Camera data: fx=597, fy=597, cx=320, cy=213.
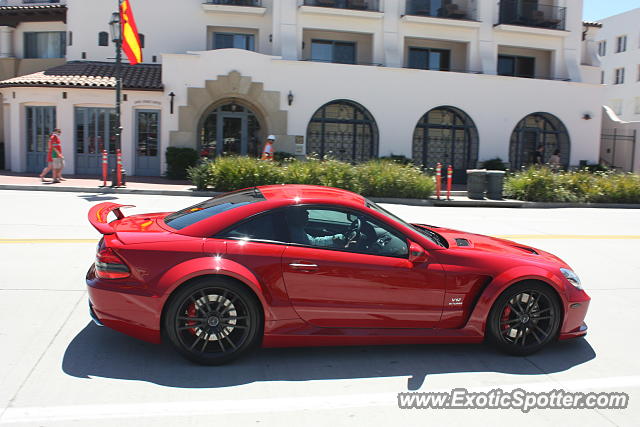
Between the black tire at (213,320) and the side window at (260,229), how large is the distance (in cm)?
41

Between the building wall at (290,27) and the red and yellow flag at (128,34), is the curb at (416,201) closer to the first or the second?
the red and yellow flag at (128,34)

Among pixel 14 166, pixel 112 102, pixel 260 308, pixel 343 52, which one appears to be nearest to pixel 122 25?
pixel 112 102

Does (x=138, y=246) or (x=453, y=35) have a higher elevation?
(x=453, y=35)

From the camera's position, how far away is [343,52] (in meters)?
26.4

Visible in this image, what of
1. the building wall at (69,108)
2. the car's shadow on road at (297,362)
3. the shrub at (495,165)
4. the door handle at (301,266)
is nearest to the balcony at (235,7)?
the building wall at (69,108)

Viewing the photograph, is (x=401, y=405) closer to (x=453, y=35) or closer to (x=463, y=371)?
(x=463, y=371)

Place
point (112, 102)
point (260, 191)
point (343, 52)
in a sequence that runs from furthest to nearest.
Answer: point (343, 52) → point (112, 102) → point (260, 191)

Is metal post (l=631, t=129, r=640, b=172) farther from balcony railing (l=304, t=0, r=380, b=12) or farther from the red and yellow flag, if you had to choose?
the red and yellow flag

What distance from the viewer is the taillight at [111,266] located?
450 centimetres

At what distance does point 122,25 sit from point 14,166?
8.84 m

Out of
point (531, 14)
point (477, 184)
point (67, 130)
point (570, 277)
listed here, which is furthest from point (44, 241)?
point (531, 14)

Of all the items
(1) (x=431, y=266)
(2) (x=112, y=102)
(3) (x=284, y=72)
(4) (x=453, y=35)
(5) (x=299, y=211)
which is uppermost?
(4) (x=453, y=35)

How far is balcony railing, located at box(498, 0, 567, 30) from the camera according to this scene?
2745 cm

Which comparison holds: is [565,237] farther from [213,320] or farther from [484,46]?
[484,46]
